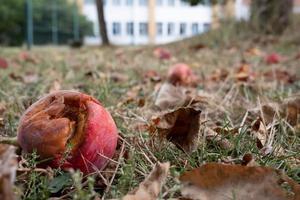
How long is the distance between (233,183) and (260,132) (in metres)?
0.42

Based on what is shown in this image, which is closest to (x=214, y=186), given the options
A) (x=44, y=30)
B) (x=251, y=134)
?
(x=251, y=134)

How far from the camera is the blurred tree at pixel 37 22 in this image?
64.5 ft

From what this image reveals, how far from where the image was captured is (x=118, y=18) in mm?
32625

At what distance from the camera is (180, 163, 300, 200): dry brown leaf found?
0.77 meters

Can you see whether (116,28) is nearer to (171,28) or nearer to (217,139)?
(171,28)

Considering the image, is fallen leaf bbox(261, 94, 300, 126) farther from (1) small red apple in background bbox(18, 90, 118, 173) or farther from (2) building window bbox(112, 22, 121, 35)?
(2) building window bbox(112, 22, 121, 35)

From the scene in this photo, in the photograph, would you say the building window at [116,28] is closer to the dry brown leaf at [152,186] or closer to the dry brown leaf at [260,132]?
the dry brown leaf at [260,132]

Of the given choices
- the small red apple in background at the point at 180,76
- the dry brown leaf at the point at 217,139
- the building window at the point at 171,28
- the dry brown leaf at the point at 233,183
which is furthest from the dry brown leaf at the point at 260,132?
the building window at the point at 171,28

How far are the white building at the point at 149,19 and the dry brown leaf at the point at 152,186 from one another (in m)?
31.1

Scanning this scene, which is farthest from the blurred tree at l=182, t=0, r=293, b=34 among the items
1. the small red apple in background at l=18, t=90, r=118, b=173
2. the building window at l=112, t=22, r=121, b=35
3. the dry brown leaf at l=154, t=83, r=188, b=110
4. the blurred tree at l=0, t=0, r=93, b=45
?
the building window at l=112, t=22, r=121, b=35

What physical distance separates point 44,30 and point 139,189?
1941cm

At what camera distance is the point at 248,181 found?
2.61 ft

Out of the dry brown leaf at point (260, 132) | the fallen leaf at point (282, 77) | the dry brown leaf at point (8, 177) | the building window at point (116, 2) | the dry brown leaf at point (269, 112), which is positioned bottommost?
the fallen leaf at point (282, 77)

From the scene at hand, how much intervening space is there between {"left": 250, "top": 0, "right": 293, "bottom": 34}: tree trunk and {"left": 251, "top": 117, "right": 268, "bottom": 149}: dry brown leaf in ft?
19.7
